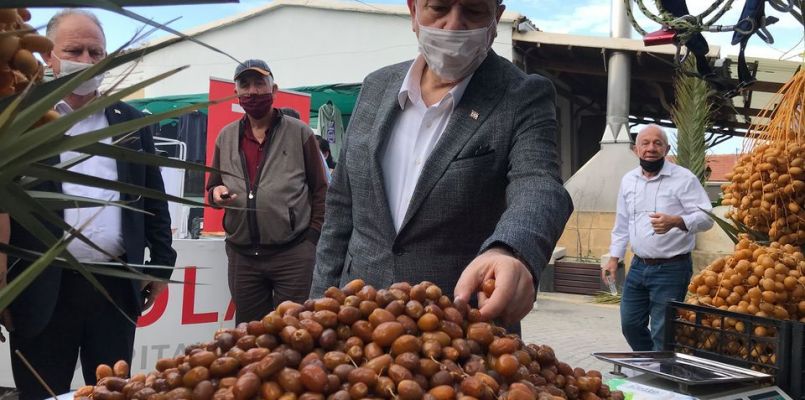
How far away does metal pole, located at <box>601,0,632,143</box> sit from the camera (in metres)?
11.5

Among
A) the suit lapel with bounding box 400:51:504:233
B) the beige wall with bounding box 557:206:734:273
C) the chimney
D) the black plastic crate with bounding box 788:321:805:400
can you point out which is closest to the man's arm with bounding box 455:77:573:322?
the suit lapel with bounding box 400:51:504:233

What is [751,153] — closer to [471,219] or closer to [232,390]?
[471,219]

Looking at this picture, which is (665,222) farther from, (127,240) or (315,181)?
(127,240)

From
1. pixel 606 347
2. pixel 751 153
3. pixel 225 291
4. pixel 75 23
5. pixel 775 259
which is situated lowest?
pixel 606 347

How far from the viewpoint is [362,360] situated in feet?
3.83

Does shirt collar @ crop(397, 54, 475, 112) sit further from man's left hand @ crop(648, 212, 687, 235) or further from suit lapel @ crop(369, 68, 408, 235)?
man's left hand @ crop(648, 212, 687, 235)

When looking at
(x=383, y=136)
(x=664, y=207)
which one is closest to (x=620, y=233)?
(x=664, y=207)

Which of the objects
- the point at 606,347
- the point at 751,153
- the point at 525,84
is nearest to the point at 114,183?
the point at 525,84

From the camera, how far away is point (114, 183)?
2.86ft

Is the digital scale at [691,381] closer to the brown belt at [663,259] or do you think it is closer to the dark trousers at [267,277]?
the dark trousers at [267,277]

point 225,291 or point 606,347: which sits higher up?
point 225,291

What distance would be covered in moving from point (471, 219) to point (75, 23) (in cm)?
179

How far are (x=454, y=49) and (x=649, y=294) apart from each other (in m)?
3.70

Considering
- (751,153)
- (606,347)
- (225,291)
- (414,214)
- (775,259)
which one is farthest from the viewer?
(606,347)
